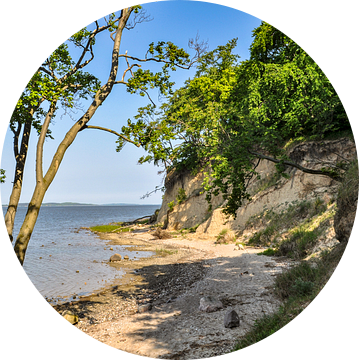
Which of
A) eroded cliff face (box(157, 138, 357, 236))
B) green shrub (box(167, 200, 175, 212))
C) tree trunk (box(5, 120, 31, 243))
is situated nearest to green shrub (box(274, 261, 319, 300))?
tree trunk (box(5, 120, 31, 243))

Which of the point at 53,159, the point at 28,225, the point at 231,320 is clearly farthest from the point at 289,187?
the point at 28,225

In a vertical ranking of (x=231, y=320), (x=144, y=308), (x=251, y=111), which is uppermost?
(x=251, y=111)

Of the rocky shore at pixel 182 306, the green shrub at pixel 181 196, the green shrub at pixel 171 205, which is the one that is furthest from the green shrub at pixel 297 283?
the green shrub at pixel 171 205

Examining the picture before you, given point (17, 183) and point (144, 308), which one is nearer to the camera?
point (17, 183)

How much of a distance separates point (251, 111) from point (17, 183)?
1882cm

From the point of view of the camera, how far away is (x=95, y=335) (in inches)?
328

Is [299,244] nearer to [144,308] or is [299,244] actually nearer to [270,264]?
[270,264]

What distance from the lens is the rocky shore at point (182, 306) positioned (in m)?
7.00

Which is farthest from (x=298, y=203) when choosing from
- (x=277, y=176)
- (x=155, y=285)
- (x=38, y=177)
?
(x=38, y=177)

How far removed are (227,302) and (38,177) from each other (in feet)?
23.1

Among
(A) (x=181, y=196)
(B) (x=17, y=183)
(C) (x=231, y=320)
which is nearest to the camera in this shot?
(C) (x=231, y=320)

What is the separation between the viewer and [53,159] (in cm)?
810

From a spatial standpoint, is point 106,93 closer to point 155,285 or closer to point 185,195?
point 155,285

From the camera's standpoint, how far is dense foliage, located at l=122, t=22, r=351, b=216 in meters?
14.7
